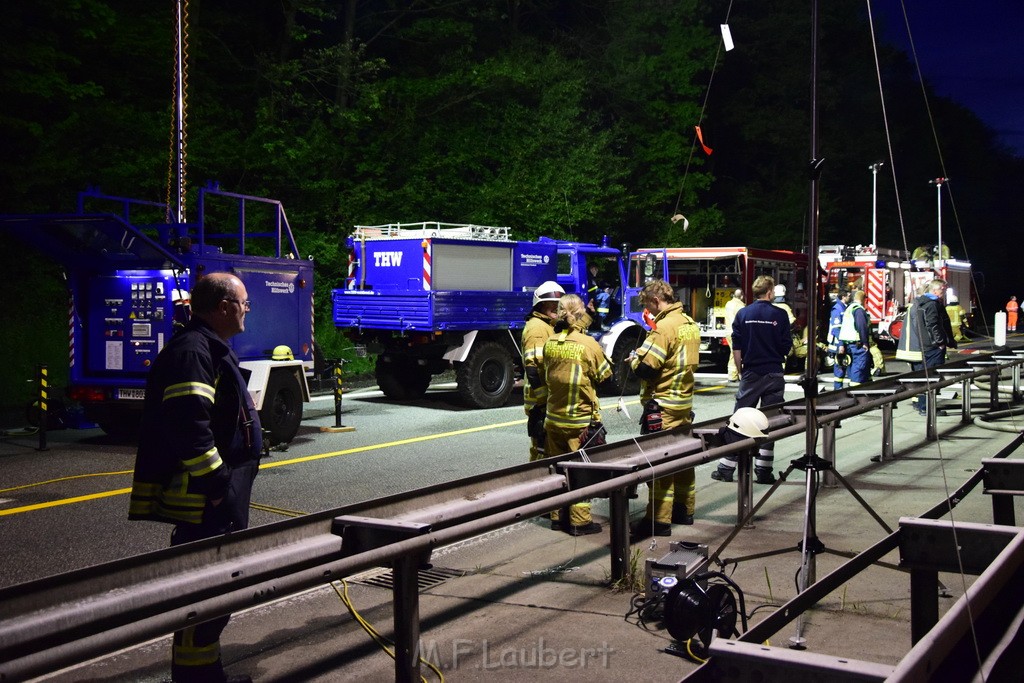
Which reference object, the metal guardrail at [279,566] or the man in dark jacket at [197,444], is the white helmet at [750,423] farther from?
the man in dark jacket at [197,444]

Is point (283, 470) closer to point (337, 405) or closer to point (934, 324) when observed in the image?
point (337, 405)

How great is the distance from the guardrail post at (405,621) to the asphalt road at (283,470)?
3.50 metres

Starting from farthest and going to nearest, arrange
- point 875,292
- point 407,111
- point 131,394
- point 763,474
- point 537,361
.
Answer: point 875,292 < point 407,111 < point 131,394 < point 763,474 < point 537,361

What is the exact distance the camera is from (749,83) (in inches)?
1788

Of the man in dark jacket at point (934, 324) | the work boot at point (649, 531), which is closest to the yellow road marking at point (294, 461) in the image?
the work boot at point (649, 531)

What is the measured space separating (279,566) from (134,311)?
352 inches

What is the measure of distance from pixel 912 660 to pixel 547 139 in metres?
25.7

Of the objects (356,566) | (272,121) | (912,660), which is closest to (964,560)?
(912,660)

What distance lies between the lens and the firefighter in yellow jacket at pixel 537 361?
7.95m

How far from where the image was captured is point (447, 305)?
1563 cm

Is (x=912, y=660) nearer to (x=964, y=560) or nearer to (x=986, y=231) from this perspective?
(x=964, y=560)

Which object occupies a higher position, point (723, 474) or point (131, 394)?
point (131, 394)

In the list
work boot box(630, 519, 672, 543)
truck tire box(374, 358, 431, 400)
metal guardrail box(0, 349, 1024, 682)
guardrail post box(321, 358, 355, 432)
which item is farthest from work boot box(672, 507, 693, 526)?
truck tire box(374, 358, 431, 400)

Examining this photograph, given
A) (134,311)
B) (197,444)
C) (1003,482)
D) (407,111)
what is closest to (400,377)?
(134,311)
